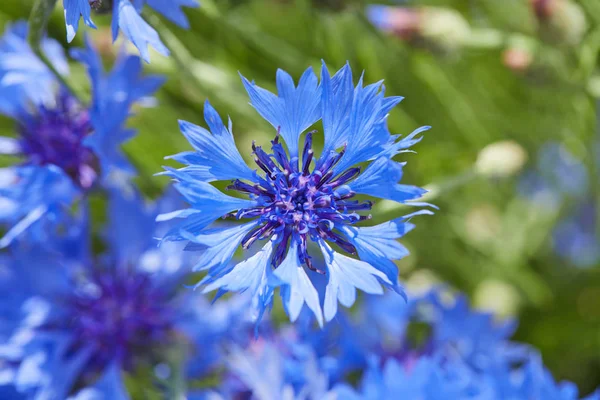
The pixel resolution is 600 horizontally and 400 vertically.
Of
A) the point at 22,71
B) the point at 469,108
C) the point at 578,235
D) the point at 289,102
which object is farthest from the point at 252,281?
the point at 578,235

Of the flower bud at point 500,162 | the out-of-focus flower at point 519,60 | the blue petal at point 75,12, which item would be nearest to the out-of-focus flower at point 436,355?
the flower bud at point 500,162

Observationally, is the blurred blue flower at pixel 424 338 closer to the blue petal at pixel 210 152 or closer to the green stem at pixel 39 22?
the blue petal at pixel 210 152

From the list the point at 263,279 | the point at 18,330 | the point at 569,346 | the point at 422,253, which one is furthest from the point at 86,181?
the point at 569,346

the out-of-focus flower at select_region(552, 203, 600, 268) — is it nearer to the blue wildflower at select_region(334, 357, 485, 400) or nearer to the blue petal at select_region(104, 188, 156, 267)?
the blue wildflower at select_region(334, 357, 485, 400)

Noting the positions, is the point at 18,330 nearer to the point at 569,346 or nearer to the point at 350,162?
the point at 350,162

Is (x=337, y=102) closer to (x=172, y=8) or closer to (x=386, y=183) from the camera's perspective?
(x=386, y=183)

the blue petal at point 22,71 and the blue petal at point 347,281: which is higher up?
the blue petal at point 347,281

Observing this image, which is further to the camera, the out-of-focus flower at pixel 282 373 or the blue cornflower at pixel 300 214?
the out-of-focus flower at pixel 282 373
